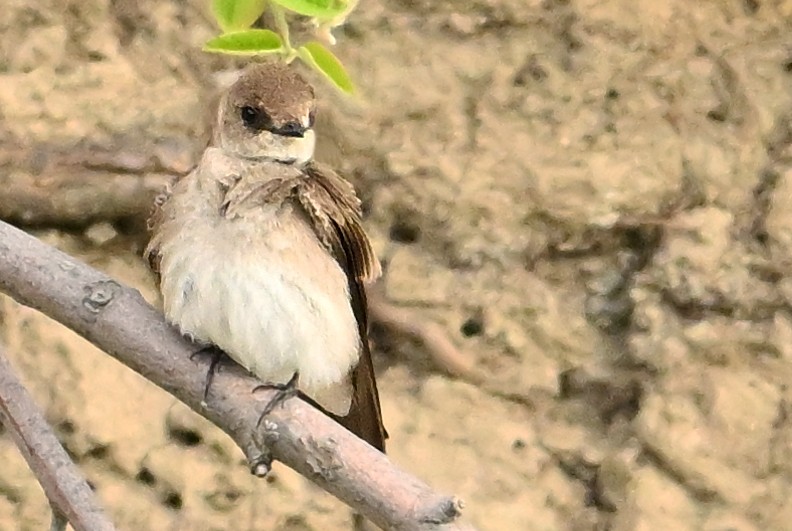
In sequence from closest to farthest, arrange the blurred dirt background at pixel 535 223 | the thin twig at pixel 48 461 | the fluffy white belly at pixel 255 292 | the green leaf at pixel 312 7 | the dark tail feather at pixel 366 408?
the green leaf at pixel 312 7 < the thin twig at pixel 48 461 < the fluffy white belly at pixel 255 292 < the dark tail feather at pixel 366 408 < the blurred dirt background at pixel 535 223

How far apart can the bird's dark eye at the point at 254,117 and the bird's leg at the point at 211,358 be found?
0.81 feet

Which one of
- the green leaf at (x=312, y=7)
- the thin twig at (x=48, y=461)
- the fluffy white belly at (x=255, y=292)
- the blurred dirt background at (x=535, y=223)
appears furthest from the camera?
the blurred dirt background at (x=535, y=223)

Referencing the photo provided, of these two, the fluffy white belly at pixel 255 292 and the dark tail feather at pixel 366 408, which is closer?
the fluffy white belly at pixel 255 292

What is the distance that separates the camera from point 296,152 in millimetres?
1182

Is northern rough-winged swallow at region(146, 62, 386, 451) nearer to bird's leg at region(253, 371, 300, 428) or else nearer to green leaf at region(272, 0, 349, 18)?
bird's leg at region(253, 371, 300, 428)

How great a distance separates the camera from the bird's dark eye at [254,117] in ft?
3.84

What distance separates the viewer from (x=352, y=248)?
3.95 ft

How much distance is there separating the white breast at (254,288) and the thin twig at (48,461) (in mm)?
161

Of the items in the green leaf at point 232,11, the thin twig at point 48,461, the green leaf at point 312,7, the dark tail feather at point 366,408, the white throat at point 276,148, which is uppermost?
the green leaf at point 312,7

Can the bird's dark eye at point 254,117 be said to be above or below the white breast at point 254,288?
above

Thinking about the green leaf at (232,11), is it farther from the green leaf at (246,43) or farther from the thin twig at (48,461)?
the thin twig at (48,461)

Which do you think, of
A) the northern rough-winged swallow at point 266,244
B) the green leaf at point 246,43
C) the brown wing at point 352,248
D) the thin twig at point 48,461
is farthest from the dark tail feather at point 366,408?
the green leaf at point 246,43

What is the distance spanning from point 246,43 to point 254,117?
1.20 feet

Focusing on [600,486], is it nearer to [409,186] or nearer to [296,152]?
[409,186]
